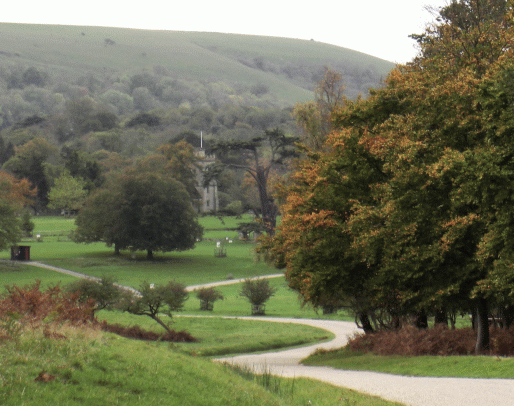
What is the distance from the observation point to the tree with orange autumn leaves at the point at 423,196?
1769cm

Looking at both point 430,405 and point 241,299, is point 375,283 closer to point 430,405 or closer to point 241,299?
point 430,405

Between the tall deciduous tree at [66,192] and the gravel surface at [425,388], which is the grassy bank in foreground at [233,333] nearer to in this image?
the gravel surface at [425,388]

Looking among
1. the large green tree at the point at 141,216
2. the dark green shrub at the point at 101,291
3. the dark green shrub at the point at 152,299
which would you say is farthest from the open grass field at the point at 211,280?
the dark green shrub at the point at 101,291

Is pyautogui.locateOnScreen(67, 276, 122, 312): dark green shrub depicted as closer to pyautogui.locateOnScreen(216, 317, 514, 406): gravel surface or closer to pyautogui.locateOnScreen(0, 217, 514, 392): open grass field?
pyautogui.locateOnScreen(0, 217, 514, 392): open grass field

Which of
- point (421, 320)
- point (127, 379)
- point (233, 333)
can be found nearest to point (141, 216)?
point (233, 333)

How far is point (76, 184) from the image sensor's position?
353 feet

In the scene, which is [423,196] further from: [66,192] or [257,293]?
[66,192]

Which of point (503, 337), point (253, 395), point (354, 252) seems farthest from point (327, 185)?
point (253, 395)

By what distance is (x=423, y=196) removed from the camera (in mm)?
19578

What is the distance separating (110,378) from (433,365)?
33.2ft

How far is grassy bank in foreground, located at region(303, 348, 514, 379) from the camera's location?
15.6 m

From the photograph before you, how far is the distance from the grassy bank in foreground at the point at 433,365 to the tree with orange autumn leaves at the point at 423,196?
194 cm

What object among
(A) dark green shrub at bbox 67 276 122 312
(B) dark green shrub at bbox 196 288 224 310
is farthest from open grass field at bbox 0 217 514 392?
(A) dark green shrub at bbox 67 276 122 312

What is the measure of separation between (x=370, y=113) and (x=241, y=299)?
102 ft
